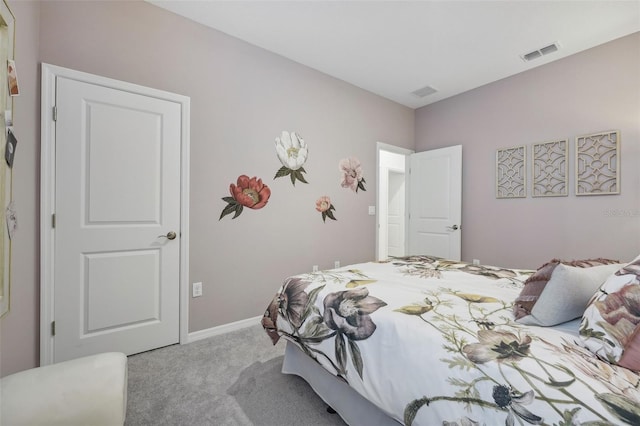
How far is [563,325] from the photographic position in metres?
1.10

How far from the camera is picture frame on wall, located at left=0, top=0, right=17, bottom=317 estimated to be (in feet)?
3.93

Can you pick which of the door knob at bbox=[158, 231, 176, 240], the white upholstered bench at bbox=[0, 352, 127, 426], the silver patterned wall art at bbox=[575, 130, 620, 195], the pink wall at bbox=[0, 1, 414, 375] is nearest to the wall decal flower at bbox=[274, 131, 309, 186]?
the pink wall at bbox=[0, 1, 414, 375]

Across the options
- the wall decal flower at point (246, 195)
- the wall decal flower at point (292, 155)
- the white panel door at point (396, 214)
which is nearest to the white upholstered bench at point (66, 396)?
the wall decal flower at point (246, 195)

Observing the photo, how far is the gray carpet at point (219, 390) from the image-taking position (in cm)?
151

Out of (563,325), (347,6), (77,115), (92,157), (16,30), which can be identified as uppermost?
(347,6)

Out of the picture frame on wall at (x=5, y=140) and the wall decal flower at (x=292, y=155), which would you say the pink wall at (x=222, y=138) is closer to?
the wall decal flower at (x=292, y=155)

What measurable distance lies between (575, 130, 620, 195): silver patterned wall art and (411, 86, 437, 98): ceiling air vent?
173 cm

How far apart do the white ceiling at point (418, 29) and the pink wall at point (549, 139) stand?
0.25m

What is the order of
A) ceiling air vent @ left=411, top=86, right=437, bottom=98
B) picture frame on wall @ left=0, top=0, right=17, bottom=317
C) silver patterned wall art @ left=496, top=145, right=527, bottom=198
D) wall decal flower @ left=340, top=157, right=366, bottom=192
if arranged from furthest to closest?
ceiling air vent @ left=411, top=86, right=437, bottom=98 → wall decal flower @ left=340, top=157, right=366, bottom=192 → silver patterned wall art @ left=496, top=145, right=527, bottom=198 → picture frame on wall @ left=0, top=0, right=17, bottom=317

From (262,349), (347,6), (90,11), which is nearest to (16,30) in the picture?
(90,11)

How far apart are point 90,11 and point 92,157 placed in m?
1.06

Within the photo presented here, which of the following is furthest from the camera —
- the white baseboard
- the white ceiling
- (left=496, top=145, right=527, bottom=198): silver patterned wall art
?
(left=496, top=145, right=527, bottom=198): silver patterned wall art

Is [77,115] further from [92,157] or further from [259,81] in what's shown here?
[259,81]

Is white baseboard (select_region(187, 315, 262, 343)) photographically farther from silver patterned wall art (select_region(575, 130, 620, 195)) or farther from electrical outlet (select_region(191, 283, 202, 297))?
silver patterned wall art (select_region(575, 130, 620, 195))
